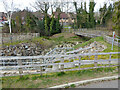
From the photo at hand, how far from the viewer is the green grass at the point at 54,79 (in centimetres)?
500

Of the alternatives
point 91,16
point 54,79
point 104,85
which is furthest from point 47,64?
point 91,16

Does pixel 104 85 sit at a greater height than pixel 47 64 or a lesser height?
lesser

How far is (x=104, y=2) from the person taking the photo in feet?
125

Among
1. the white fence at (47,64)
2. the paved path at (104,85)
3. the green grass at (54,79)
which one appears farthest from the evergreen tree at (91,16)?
the paved path at (104,85)

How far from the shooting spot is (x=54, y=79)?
539cm

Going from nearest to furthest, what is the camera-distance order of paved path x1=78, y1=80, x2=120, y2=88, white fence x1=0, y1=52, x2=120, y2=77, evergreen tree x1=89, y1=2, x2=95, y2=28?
1. paved path x1=78, y1=80, x2=120, y2=88
2. white fence x1=0, y1=52, x2=120, y2=77
3. evergreen tree x1=89, y1=2, x2=95, y2=28

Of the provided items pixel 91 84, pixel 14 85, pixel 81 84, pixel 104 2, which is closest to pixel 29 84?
pixel 14 85

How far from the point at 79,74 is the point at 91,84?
0.95 m

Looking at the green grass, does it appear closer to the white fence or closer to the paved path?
the white fence

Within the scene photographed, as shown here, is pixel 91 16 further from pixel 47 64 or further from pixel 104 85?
pixel 104 85

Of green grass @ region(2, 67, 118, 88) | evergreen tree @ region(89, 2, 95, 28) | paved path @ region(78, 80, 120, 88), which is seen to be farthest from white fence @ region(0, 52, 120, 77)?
evergreen tree @ region(89, 2, 95, 28)

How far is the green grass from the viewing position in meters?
5.00

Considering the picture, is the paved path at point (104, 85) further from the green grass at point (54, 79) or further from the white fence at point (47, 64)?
the white fence at point (47, 64)

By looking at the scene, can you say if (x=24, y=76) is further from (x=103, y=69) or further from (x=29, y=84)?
(x=103, y=69)
